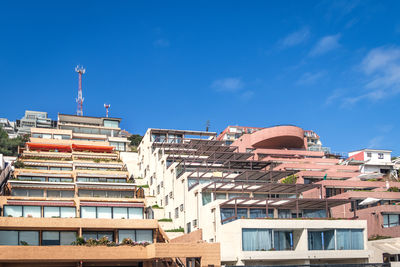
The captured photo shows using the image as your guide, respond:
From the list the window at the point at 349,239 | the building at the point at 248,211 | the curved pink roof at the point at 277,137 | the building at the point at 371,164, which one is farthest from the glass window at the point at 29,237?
the building at the point at 371,164

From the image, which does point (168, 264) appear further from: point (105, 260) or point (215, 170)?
point (215, 170)

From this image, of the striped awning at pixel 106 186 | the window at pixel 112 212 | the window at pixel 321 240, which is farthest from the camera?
the striped awning at pixel 106 186

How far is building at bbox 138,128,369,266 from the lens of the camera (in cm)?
4903

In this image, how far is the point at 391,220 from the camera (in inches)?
2400

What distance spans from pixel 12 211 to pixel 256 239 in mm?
23280

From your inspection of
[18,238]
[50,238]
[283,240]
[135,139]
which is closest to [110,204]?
[50,238]

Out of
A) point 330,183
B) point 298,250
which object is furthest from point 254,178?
point 298,250

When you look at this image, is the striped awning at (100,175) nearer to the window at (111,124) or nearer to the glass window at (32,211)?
the glass window at (32,211)

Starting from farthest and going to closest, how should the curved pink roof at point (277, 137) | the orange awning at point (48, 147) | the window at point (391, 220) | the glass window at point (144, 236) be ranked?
the orange awning at point (48, 147)
the curved pink roof at point (277, 137)
the window at point (391, 220)
the glass window at point (144, 236)

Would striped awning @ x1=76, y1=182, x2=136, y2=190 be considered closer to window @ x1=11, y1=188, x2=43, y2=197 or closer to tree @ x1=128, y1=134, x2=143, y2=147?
window @ x1=11, y1=188, x2=43, y2=197

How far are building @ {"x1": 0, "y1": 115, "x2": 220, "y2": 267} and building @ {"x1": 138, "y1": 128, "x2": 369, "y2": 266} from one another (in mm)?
3931

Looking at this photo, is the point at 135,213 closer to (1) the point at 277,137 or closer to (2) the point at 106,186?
(2) the point at 106,186

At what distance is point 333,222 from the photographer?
51250 millimetres

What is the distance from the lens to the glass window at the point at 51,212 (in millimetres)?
54812
